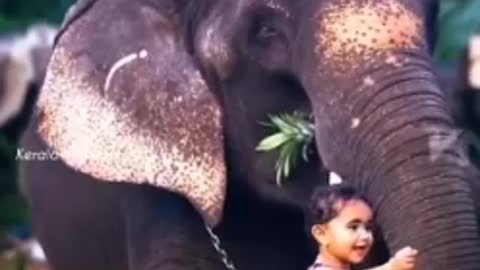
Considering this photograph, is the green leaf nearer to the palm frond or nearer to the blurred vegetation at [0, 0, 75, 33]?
the palm frond

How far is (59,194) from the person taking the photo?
5289mm

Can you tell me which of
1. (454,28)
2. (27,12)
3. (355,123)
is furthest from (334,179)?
(27,12)

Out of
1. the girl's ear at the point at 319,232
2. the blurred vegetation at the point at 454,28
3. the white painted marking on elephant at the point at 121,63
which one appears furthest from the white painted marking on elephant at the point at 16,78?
the girl's ear at the point at 319,232

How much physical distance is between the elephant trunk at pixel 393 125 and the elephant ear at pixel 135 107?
29 centimetres

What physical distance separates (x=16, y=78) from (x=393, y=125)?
11.6 ft

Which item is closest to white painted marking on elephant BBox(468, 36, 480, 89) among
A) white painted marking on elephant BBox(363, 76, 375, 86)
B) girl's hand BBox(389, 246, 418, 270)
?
white painted marking on elephant BBox(363, 76, 375, 86)

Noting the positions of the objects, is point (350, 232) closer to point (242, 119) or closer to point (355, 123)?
point (355, 123)

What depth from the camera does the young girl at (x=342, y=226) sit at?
4094 millimetres

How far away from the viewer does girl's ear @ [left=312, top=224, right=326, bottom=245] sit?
414cm

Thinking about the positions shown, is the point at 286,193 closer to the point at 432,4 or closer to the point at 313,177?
→ the point at 313,177

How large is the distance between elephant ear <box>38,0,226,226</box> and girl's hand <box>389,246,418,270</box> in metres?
0.64

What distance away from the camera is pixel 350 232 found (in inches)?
162

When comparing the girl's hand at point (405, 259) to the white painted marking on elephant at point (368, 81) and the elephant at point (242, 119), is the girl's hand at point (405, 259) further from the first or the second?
the white painted marking on elephant at point (368, 81)

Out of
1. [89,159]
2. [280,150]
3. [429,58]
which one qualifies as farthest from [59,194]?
[429,58]
